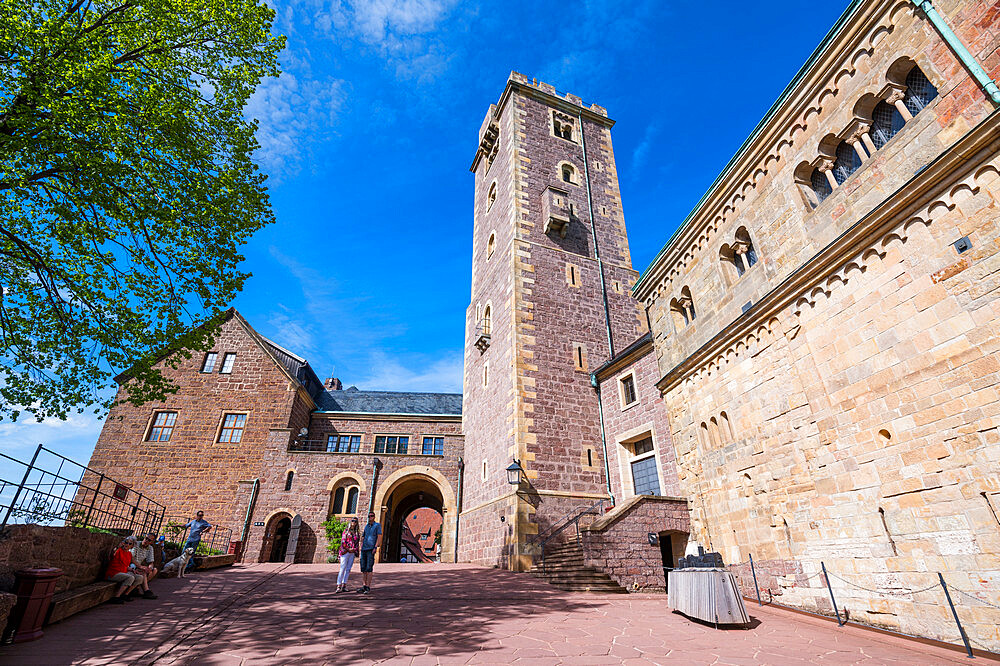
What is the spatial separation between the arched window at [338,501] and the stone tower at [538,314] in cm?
559

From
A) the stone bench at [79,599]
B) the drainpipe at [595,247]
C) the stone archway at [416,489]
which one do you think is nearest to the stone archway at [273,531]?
the stone archway at [416,489]

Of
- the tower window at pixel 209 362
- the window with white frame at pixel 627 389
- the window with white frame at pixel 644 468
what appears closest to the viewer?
the window with white frame at pixel 644 468

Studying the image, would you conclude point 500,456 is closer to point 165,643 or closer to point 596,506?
point 596,506

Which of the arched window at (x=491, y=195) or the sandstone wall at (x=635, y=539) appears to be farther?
the arched window at (x=491, y=195)

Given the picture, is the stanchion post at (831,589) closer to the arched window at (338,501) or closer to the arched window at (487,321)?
the arched window at (487,321)

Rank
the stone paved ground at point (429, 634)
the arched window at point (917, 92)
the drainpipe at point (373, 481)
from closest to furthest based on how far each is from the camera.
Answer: the stone paved ground at point (429, 634) → the arched window at point (917, 92) → the drainpipe at point (373, 481)

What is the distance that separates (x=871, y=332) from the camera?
6578 millimetres

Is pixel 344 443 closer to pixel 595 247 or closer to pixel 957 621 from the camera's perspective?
pixel 595 247

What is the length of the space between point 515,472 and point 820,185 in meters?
10.8

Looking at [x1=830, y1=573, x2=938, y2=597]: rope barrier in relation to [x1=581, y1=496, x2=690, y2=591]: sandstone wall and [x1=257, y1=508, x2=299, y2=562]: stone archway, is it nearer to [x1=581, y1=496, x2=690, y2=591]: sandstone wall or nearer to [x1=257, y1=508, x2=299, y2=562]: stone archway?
[x1=581, y1=496, x2=690, y2=591]: sandstone wall

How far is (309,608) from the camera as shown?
7.53 meters

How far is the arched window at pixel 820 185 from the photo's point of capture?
7.99m

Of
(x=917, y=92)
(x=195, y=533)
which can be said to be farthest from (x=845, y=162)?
(x=195, y=533)

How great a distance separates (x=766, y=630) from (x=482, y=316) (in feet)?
52.4
